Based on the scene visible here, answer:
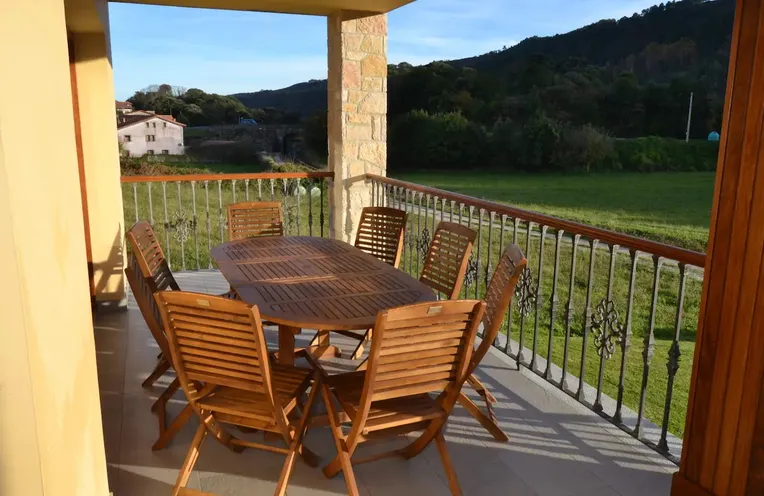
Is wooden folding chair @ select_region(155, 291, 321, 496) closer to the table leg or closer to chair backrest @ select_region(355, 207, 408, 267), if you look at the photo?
the table leg

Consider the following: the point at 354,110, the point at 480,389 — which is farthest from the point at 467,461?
the point at 354,110

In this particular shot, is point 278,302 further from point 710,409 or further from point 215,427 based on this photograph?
point 710,409

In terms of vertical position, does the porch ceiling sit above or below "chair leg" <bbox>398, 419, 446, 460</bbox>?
above

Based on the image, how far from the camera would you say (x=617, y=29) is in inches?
658

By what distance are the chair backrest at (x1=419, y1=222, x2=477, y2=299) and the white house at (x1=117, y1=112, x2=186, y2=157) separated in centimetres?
434

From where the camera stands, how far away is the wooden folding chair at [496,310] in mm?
2410

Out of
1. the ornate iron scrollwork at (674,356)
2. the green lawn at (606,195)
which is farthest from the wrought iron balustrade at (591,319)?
the green lawn at (606,195)

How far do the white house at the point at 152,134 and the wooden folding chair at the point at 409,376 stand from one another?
5243 mm

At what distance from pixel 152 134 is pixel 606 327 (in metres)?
6.52

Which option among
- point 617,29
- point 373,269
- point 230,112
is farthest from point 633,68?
point 373,269

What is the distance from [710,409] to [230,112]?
8.25 m

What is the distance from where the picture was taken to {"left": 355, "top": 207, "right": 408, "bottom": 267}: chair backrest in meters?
4.06

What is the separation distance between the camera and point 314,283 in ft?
9.26

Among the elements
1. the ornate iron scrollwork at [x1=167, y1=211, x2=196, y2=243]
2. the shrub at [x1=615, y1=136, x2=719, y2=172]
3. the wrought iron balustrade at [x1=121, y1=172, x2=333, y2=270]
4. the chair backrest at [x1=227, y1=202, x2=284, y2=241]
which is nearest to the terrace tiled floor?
the chair backrest at [x1=227, y1=202, x2=284, y2=241]
